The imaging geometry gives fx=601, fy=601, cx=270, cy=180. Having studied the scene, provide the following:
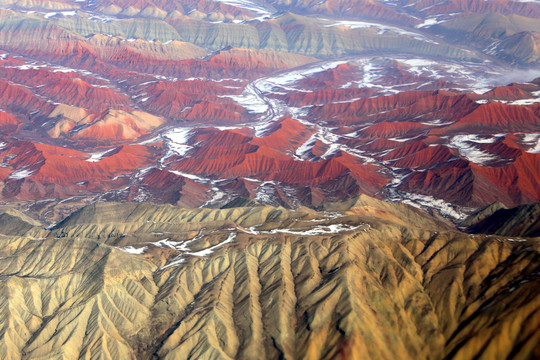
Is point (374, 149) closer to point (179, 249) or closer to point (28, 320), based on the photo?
point (179, 249)

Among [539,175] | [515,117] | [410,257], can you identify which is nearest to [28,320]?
[410,257]

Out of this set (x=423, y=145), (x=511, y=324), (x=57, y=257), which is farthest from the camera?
(x=423, y=145)

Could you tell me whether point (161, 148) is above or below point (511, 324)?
below

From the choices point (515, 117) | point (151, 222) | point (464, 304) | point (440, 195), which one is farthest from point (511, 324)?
point (515, 117)

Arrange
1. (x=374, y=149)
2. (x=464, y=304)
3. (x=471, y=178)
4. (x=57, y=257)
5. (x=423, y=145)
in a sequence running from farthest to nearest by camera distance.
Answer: (x=374, y=149) → (x=423, y=145) → (x=471, y=178) → (x=57, y=257) → (x=464, y=304)

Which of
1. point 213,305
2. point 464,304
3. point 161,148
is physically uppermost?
point 464,304

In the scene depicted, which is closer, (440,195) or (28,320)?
(28,320)

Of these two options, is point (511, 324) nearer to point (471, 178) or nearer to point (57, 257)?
point (57, 257)
